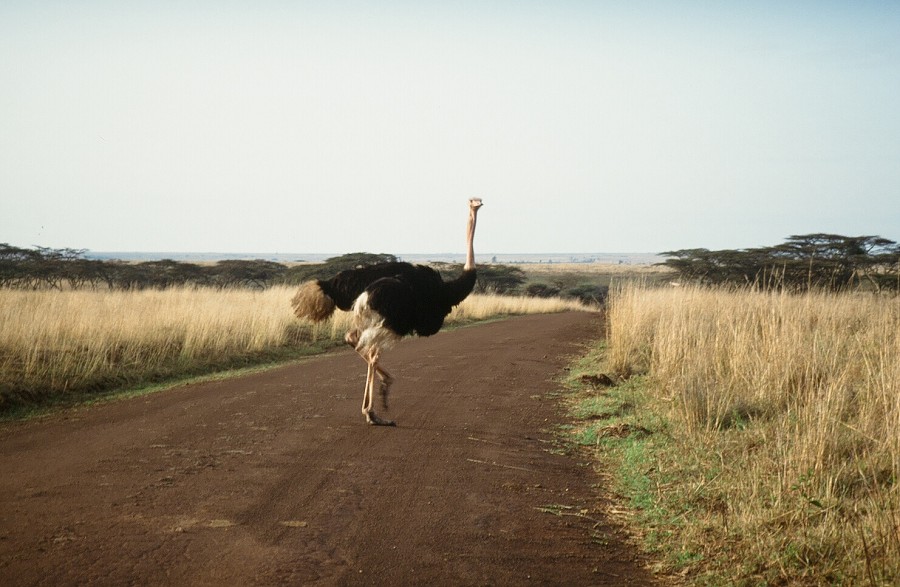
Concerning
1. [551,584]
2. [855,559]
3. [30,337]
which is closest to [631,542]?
[551,584]

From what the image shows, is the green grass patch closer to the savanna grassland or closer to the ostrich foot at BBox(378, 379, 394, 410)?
the savanna grassland

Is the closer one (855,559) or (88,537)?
(855,559)

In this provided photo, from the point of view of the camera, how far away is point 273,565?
4328 millimetres

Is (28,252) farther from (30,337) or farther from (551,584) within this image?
(551,584)

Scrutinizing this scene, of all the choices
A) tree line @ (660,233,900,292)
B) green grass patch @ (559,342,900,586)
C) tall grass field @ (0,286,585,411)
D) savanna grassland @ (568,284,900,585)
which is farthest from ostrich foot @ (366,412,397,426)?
tree line @ (660,233,900,292)

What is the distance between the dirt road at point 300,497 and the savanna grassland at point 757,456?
18.6 inches

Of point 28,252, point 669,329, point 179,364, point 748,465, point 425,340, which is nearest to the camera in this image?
point 748,465

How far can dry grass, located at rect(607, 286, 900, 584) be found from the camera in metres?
4.03

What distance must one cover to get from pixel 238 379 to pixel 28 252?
90.0ft

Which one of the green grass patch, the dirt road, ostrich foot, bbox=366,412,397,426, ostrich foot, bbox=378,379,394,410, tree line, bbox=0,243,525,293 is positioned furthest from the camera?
tree line, bbox=0,243,525,293

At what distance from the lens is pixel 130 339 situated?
12742mm

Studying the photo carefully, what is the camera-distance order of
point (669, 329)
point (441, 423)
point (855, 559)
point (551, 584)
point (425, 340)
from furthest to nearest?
point (425, 340), point (669, 329), point (441, 423), point (551, 584), point (855, 559)

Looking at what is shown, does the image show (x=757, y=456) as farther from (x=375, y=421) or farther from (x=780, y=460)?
(x=375, y=421)

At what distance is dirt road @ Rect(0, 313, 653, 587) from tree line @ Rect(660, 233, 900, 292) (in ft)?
46.6
